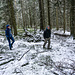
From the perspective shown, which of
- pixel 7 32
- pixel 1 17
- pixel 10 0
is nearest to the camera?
pixel 7 32

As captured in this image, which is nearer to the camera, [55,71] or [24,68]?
[55,71]

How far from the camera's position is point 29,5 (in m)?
33.7

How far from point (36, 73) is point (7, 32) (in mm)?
4813

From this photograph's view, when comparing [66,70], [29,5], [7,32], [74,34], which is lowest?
[66,70]

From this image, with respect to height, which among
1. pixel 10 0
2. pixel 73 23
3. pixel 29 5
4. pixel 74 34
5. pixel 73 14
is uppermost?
pixel 29 5

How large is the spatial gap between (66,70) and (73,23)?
9.11 meters

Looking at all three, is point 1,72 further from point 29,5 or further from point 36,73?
point 29,5

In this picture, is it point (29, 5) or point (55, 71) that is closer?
point (55, 71)

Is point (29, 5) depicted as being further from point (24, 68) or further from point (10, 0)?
point (24, 68)

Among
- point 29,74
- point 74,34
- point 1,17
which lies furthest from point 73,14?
point 1,17

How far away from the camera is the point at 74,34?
11.8 m

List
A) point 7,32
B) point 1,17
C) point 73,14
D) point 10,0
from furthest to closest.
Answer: point 1,17 < point 10,0 < point 73,14 < point 7,32

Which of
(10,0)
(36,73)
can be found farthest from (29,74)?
(10,0)

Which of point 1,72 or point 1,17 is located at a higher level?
point 1,17
